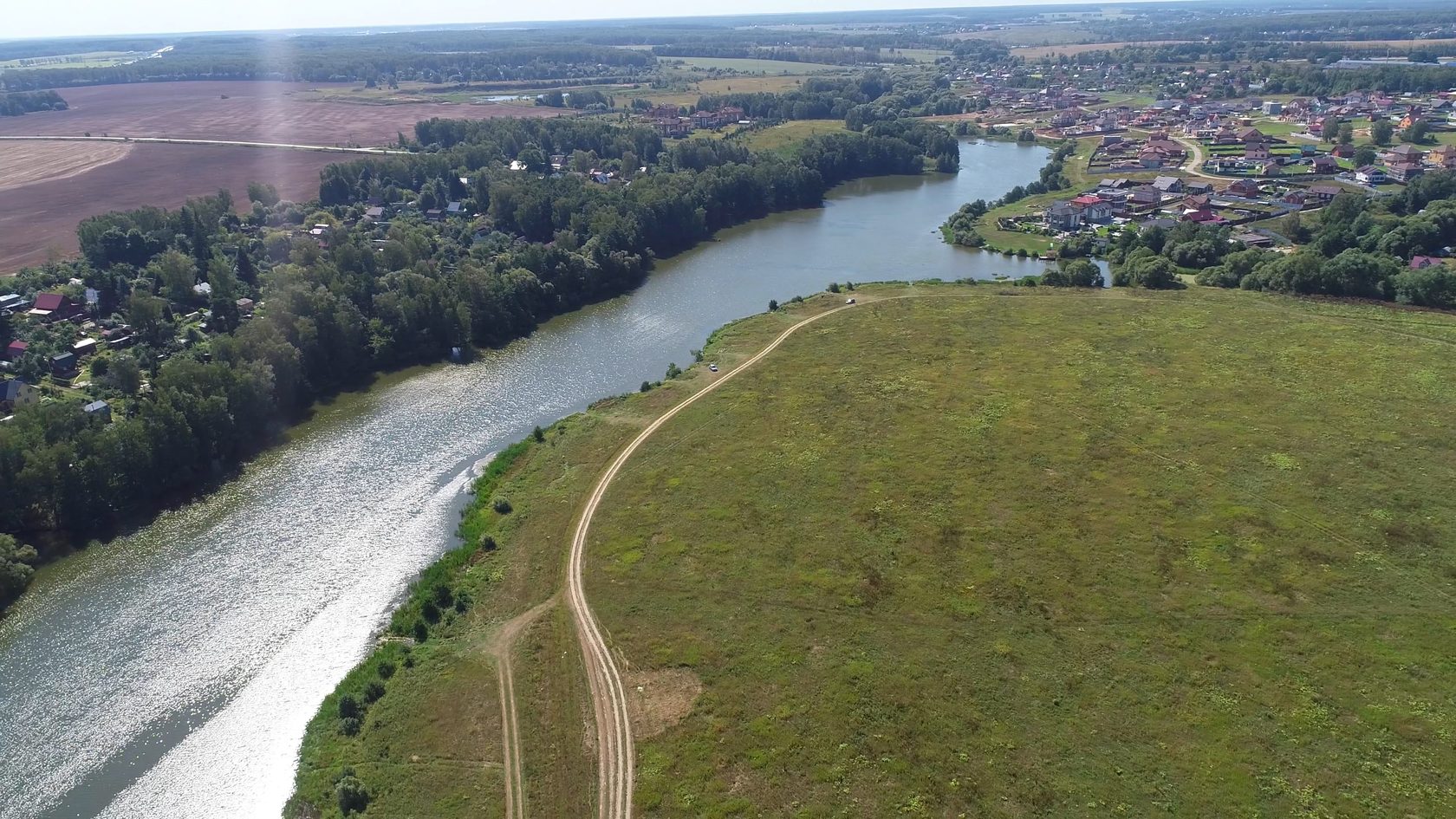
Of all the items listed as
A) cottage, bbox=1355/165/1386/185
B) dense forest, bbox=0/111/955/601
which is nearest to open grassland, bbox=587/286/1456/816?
dense forest, bbox=0/111/955/601

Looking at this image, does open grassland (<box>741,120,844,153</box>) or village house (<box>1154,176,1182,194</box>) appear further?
open grassland (<box>741,120,844,153</box>)

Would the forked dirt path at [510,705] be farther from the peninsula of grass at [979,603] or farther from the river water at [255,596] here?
the river water at [255,596]

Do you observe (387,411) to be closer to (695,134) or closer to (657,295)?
(657,295)

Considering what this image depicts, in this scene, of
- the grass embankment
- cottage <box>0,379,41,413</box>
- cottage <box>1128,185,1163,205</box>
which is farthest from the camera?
cottage <box>1128,185,1163,205</box>

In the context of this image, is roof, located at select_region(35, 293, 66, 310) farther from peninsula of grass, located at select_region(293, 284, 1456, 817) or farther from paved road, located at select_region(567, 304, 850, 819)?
paved road, located at select_region(567, 304, 850, 819)

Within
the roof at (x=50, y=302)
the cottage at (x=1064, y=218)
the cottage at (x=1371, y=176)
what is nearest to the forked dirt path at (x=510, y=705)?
the roof at (x=50, y=302)
